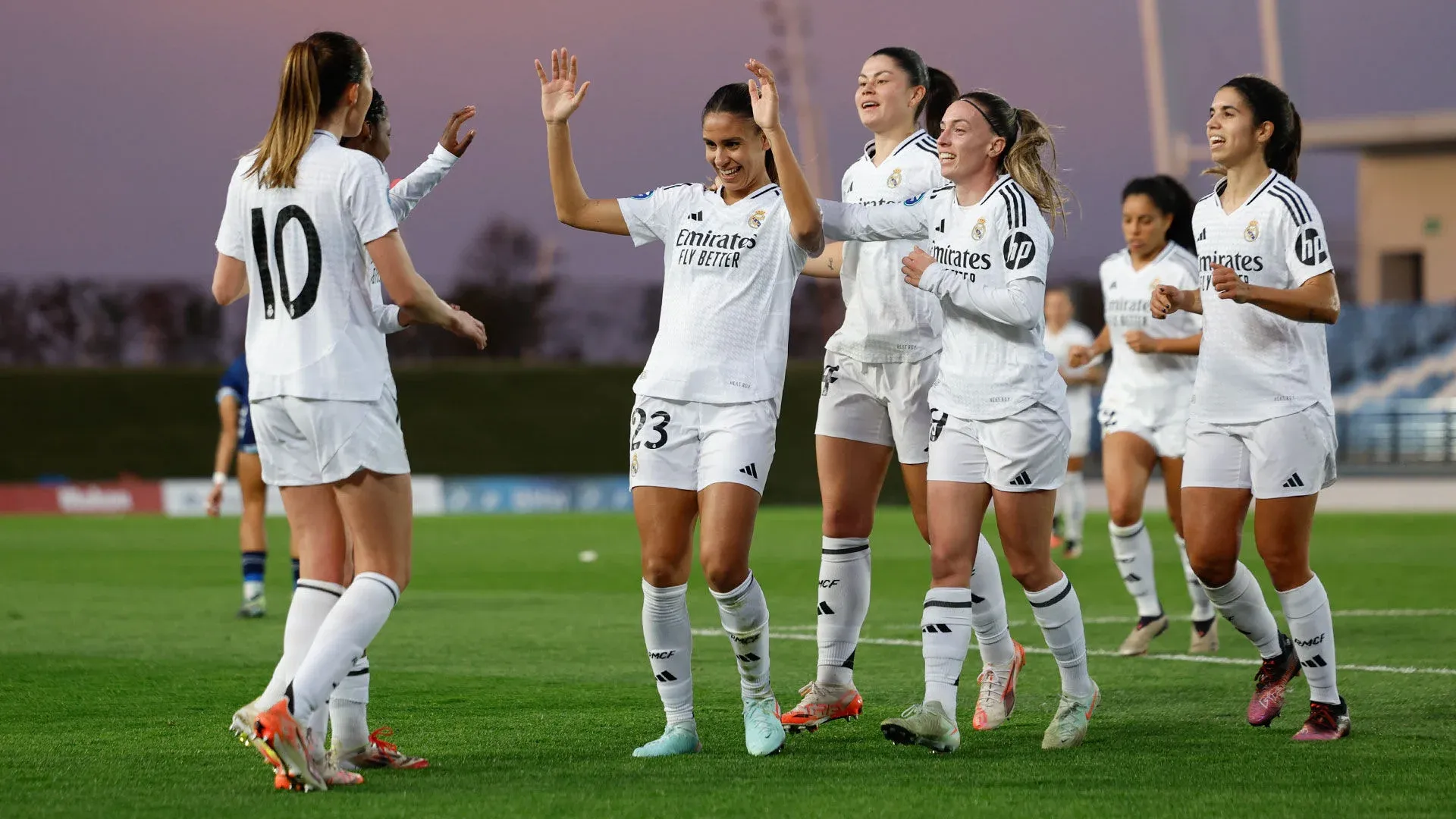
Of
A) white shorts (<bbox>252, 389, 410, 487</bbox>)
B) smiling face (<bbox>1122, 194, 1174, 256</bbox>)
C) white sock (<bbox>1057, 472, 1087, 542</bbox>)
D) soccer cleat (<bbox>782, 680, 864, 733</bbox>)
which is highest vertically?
smiling face (<bbox>1122, 194, 1174, 256</bbox>)

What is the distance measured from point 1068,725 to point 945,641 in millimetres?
541

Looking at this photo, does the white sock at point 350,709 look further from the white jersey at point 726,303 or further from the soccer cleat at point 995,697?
the soccer cleat at point 995,697

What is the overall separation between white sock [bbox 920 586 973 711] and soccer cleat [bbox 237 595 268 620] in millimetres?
6499

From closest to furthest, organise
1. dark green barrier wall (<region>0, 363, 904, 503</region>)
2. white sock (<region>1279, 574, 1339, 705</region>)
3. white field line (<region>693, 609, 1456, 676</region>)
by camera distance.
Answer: white sock (<region>1279, 574, 1339, 705</region>), white field line (<region>693, 609, 1456, 676</region>), dark green barrier wall (<region>0, 363, 904, 503</region>)

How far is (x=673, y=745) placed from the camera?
219 inches

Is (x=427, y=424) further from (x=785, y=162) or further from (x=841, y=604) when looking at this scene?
(x=785, y=162)

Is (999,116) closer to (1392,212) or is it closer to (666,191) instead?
(666,191)

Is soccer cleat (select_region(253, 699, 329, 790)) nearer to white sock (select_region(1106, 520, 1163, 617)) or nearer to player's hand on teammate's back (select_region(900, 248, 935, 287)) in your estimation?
player's hand on teammate's back (select_region(900, 248, 935, 287))

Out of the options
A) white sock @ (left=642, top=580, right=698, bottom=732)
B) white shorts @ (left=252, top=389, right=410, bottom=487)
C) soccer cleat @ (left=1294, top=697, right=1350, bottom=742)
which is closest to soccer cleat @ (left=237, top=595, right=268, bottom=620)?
white sock @ (left=642, top=580, right=698, bottom=732)

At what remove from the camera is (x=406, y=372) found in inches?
1075

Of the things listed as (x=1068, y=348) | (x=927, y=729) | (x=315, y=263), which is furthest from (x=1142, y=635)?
(x=1068, y=348)

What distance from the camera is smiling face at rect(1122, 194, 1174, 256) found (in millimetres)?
8641

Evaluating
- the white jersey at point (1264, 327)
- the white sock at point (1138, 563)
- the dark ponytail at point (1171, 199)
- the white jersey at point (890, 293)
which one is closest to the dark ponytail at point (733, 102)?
the white jersey at point (890, 293)

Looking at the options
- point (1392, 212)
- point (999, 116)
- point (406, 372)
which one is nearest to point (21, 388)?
point (406, 372)
